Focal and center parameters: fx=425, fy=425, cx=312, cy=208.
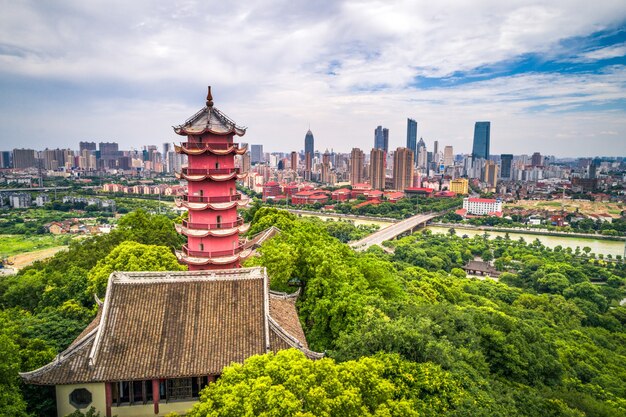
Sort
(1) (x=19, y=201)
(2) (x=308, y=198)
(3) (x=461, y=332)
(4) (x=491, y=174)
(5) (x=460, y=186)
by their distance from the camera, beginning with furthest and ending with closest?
(4) (x=491, y=174)
(5) (x=460, y=186)
(2) (x=308, y=198)
(1) (x=19, y=201)
(3) (x=461, y=332)

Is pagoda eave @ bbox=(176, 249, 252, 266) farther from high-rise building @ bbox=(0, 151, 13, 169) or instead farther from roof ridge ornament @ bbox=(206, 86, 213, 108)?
high-rise building @ bbox=(0, 151, 13, 169)

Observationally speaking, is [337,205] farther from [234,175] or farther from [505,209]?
[234,175]

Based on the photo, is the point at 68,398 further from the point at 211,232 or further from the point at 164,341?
the point at 211,232

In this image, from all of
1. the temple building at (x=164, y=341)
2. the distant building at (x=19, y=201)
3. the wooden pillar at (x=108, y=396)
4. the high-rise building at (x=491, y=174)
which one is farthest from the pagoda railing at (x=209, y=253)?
the high-rise building at (x=491, y=174)

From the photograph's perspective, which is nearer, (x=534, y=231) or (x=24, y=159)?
(x=534, y=231)

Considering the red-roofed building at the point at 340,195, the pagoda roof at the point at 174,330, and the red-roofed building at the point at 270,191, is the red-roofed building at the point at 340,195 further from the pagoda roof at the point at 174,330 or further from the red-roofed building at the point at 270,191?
the pagoda roof at the point at 174,330

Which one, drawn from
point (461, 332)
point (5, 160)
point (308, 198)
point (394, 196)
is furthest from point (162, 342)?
point (5, 160)
